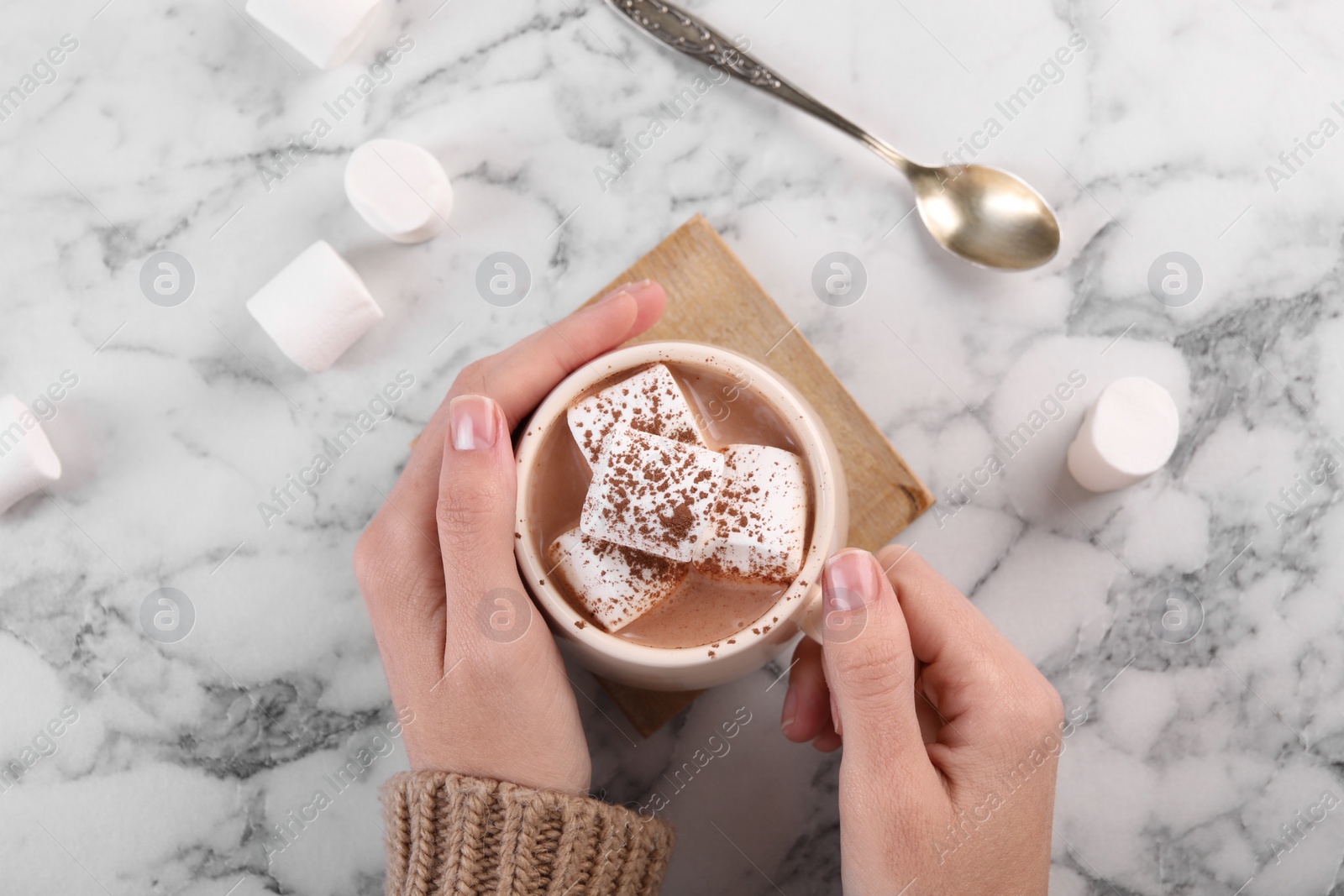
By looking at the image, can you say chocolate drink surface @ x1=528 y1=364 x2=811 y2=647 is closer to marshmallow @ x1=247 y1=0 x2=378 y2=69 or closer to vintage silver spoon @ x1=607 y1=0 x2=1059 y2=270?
vintage silver spoon @ x1=607 y1=0 x2=1059 y2=270

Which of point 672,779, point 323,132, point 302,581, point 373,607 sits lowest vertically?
point 302,581

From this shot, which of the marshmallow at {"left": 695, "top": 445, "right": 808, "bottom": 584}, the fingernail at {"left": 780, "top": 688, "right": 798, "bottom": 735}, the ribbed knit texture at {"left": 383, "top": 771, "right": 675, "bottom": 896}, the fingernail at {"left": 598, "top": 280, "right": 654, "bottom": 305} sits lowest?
the ribbed knit texture at {"left": 383, "top": 771, "right": 675, "bottom": 896}

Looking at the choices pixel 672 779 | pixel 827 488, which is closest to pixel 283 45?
pixel 827 488

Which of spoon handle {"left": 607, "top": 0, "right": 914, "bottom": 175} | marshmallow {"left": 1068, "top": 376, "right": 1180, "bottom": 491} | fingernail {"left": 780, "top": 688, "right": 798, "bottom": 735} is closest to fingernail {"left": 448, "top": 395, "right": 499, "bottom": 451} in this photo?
fingernail {"left": 780, "top": 688, "right": 798, "bottom": 735}

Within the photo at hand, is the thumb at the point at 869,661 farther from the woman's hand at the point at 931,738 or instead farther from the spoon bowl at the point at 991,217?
the spoon bowl at the point at 991,217

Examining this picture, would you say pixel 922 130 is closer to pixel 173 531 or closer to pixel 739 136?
pixel 739 136

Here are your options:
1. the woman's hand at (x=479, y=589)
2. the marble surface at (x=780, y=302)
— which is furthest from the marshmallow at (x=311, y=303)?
the woman's hand at (x=479, y=589)

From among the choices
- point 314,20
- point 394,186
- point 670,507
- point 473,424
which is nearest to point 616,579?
point 670,507
